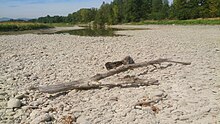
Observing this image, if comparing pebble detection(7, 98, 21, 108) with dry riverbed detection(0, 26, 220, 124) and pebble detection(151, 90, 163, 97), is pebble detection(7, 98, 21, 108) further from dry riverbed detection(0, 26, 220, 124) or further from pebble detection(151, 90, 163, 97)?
pebble detection(151, 90, 163, 97)

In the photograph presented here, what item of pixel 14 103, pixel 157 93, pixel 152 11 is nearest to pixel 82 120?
pixel 14 103

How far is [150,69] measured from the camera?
38.8 ft

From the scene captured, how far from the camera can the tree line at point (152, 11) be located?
7862cm

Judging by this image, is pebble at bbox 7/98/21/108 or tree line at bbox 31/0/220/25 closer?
pebble at bbox 7/98/21/108

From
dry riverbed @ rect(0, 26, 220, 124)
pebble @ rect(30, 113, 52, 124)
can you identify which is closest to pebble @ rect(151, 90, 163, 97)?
dry riverbed @ rect(0, 26, 220, 124)

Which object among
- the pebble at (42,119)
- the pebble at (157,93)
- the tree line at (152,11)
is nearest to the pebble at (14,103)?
the pebble at (42,119)

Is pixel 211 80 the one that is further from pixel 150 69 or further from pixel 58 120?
pixel 58 120

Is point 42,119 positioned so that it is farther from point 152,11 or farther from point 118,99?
point 152,11

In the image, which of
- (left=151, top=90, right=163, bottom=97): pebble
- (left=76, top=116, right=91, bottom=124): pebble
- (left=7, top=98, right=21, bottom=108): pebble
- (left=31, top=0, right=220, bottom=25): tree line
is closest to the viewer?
(left=76, top=116, right=91, bottom=124): pebble

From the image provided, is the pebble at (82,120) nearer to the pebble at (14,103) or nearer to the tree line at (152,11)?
the pebble at (14,103)

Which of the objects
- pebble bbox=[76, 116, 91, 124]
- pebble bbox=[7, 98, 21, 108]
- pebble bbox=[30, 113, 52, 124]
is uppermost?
pebble bbox=[7, 98, 21, 108]

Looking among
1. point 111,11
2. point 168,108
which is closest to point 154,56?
point 168,108

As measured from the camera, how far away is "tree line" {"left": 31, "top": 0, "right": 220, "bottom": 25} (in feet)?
258

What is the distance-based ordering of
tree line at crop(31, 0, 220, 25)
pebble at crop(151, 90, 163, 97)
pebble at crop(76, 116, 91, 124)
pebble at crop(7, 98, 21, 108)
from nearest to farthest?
pebble at crop(76, 116, 91, 124) → pebble at crop(7, 98, 21, 108) → pebble at crop(151, 90, 163, 97) → tree line at crop(31, 0, 220, 25)
